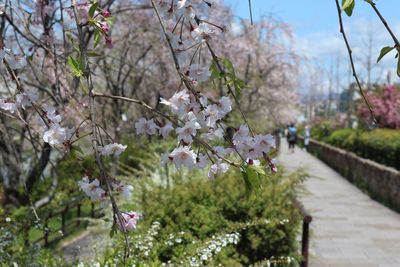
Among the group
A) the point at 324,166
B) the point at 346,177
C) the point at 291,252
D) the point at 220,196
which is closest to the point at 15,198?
the point at 220,196

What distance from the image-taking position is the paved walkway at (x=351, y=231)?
6.88 m

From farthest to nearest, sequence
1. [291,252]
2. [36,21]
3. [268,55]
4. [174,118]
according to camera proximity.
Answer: [268,55] → [291,252] → [36,21] → [174,118]

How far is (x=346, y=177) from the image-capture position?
1748cm

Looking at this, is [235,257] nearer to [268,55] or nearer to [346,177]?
[346,177]

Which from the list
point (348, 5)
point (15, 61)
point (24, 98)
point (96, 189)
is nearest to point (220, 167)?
point (96, 189)

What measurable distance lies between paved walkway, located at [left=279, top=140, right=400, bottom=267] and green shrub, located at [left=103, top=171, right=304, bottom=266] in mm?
1042

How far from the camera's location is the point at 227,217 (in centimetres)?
547

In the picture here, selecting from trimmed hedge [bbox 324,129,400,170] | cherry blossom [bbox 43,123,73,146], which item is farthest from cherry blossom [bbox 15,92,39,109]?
trimmed hedge [bbox 324,129,400,170]

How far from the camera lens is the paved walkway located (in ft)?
22.6

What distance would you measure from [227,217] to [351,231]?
3967 mm

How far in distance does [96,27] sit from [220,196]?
12.9 feet

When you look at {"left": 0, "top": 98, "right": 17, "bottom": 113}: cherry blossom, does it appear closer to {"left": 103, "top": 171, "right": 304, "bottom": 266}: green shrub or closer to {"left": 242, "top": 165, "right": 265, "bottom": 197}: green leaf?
{"left": 242, "top": 165, "right": 265, "bottom": 197}: green leaf

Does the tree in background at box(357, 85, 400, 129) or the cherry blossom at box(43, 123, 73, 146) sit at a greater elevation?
the tree in background at box(357, 85, 400, 129)

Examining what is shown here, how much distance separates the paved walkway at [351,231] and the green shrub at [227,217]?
104cm
